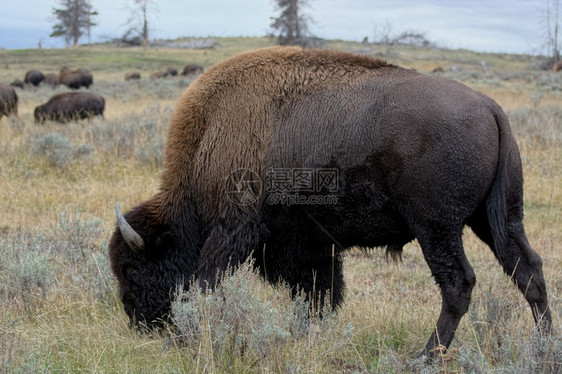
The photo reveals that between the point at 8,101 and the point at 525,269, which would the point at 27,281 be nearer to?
the point at 525,269

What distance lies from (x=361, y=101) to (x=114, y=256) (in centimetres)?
214

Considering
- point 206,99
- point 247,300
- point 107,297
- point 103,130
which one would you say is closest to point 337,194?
point 247,300

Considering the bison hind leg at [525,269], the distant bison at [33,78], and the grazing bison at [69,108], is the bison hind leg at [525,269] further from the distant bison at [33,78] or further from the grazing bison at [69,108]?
the distant bison at [33,78]

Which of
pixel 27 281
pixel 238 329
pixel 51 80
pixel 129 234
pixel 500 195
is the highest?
pixel 51 80

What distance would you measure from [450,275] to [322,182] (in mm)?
1029

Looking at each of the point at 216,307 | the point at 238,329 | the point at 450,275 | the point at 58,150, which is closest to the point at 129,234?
the point at 216,307

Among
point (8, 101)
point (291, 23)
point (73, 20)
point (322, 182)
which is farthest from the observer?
point (73, 20)

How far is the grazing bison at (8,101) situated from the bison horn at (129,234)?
48.2 feet

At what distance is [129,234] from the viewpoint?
3781 mm

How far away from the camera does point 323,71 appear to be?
12.9 feet

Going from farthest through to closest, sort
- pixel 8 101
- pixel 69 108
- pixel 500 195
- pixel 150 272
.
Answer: pixel 8 101 → pixel 69 108 → pixel 150 272 → pixel 500 195

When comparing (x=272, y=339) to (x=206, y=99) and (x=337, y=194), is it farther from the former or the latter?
(x=206, y=99)

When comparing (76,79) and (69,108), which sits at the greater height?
(76,79)

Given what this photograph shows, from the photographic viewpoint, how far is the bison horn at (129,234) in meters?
3.73
